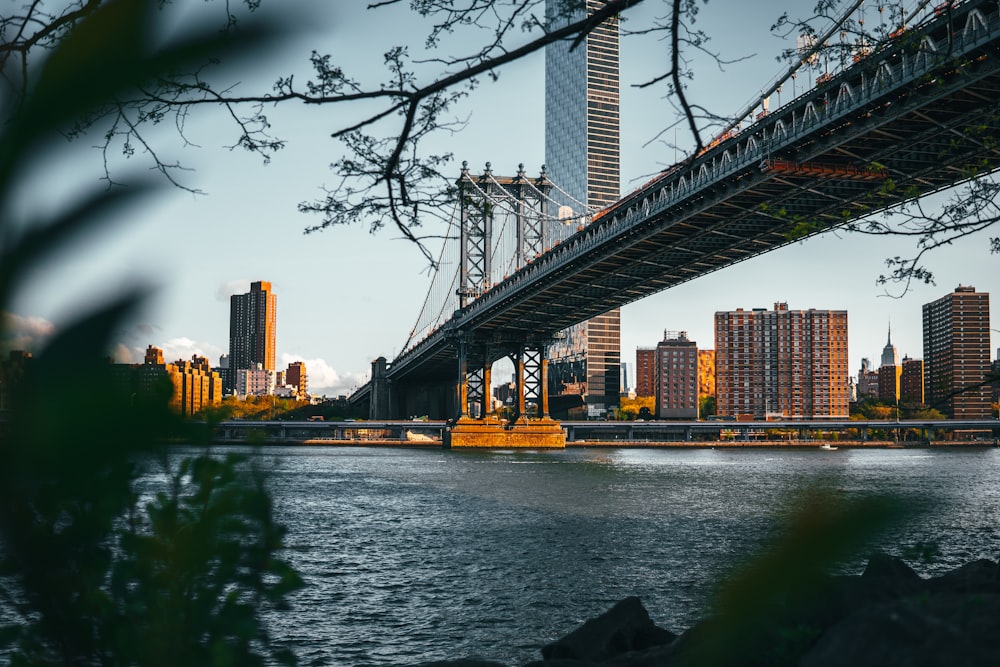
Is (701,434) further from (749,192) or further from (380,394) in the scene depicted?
(749,192)

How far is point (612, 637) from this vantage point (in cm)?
510

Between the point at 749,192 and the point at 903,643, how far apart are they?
33.6m

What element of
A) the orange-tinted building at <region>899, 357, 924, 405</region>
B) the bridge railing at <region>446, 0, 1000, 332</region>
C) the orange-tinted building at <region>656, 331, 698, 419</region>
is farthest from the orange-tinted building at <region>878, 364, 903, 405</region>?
the bridge railing at <region>446, 0, 1000, 332</region>

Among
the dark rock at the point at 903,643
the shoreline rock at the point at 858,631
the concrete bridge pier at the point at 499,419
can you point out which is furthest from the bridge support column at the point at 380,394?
the dark rock at the point at 903,643

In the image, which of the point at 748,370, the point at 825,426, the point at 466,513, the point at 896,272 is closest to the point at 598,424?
the point at 825,426

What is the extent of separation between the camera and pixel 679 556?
13719 millimetres

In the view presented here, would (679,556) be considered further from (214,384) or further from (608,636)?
(214,384)

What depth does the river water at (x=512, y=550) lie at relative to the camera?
7996 mm

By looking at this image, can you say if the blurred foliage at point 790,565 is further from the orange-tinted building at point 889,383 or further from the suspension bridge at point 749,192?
the orange-tinted building at point 889,383

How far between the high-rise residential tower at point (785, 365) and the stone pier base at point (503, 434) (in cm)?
6436

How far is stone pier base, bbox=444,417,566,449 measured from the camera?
2598 inches

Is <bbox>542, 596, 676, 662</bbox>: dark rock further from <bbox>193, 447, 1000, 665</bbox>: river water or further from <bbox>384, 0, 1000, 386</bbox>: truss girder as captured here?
<bbox>384, 0, 1000, 386</bbox>: truss girder

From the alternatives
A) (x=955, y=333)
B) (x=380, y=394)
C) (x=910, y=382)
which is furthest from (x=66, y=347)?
(x=910, y=382)

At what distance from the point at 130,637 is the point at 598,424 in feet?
283
